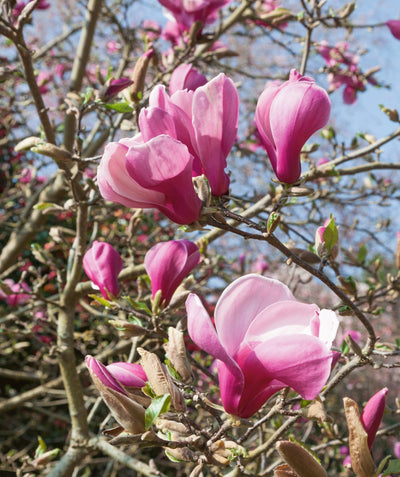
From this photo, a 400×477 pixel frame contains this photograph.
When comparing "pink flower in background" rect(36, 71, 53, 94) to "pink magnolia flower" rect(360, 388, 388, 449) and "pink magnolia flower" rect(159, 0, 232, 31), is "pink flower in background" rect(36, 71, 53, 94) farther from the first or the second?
"pink magnolia flower" rect(360, 388, 388, 449)

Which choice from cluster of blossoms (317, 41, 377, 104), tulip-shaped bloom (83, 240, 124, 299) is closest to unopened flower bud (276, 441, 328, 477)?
tulip-shaped bloom (83, 240, 124, 299)

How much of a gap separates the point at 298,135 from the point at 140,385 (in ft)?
1.44

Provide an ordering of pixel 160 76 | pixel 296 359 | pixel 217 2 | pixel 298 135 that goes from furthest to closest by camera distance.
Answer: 1. pixel 160 76
2. pixel 217 2
3. pixel 298 135
4. pixel 296 359

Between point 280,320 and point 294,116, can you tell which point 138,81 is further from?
point 280,320

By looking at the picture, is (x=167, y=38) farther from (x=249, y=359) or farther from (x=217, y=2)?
(x=249, y=359)

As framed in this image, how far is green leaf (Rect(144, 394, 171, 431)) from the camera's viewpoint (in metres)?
0.62

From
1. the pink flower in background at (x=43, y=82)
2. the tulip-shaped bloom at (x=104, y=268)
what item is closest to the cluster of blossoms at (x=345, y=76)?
the pink flower in background at (x=43, y=82)

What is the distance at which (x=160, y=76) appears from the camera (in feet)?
5.79

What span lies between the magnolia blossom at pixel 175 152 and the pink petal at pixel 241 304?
0.12 metres

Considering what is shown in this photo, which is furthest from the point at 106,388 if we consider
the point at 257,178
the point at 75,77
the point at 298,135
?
the point at 257,178

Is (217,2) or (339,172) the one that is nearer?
(217,2)

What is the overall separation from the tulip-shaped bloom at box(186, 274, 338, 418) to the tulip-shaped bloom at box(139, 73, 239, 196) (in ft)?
0.58

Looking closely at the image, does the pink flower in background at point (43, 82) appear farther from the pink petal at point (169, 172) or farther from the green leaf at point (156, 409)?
the green leaf at point (156, 409)

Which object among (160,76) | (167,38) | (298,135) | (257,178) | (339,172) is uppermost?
(167,38)
